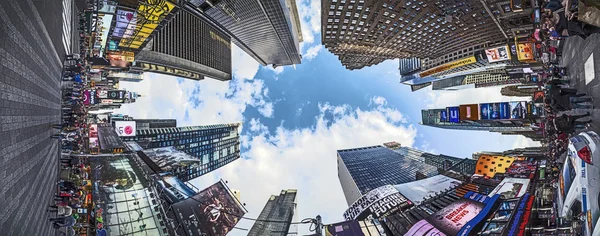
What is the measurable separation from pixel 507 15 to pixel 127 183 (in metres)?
65.2

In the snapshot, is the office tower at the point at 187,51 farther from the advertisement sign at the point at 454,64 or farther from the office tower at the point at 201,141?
the advertisement sign at the point at 454,64

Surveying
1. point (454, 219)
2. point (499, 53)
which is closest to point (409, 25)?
point (499, 53)

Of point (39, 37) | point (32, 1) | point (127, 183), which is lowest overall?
point (127, 183)

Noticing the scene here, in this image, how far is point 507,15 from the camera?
172ft

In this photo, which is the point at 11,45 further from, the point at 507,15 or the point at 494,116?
the point at 507,15

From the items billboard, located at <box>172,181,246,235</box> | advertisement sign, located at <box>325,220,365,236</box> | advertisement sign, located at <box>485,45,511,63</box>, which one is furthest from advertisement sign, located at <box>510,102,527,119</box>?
billboard, located at <box>172,181,246,235</box>

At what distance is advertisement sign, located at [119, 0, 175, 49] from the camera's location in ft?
128

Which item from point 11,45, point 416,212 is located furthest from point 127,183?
point 416,212

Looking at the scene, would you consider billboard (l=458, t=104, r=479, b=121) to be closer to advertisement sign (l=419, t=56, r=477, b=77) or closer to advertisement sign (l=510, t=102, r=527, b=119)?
advertisement sign (l=510, t=102, r=527, b=119)

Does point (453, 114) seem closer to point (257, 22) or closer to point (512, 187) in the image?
point (512, 187)

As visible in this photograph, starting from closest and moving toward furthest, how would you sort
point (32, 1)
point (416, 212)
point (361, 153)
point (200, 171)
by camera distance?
1. point (32, 1)
2. point (416, 212)
3. point (200, 171)
4. point (361, 153)

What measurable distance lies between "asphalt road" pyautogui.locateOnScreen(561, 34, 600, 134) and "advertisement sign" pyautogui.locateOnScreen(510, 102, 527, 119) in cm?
863

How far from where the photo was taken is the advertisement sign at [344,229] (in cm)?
3106

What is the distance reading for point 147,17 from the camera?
4172cm
